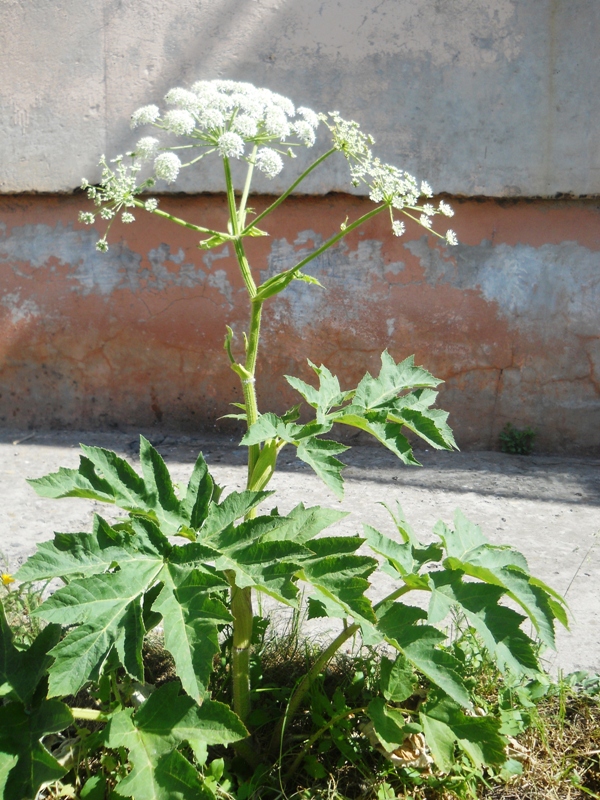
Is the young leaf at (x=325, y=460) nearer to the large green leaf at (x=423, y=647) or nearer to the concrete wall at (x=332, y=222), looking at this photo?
the large green leaf at (x=423, y=647)

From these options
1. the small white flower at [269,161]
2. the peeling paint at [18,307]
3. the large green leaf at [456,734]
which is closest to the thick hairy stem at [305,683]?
the large green leaf at [456,734]

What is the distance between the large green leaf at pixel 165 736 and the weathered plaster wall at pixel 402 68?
10.0 ft

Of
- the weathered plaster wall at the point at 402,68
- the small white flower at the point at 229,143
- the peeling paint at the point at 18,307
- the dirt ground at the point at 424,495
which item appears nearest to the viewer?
the small white flower at the point at 229,143

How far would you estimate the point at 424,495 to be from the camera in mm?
3391

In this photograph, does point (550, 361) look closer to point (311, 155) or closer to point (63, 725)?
point (311, 155)

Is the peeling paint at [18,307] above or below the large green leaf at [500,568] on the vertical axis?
above

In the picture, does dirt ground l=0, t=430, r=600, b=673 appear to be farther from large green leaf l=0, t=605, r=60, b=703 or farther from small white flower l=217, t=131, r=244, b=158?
small white flower l=217, t=131, r=244, b=158

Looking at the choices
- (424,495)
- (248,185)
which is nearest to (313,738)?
(248,185)

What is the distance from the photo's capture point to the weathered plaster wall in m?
3.76

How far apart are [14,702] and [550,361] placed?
11.0ft

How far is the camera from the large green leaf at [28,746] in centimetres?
121

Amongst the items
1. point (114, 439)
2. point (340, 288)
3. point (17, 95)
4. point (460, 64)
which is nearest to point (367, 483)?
point (340, 288)

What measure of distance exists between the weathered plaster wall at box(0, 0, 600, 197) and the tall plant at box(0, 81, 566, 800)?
7.89 feet

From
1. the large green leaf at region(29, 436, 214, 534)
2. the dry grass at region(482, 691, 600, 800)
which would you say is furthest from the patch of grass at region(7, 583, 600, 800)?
the large green leaf at region(29, 436, 214, 534)
